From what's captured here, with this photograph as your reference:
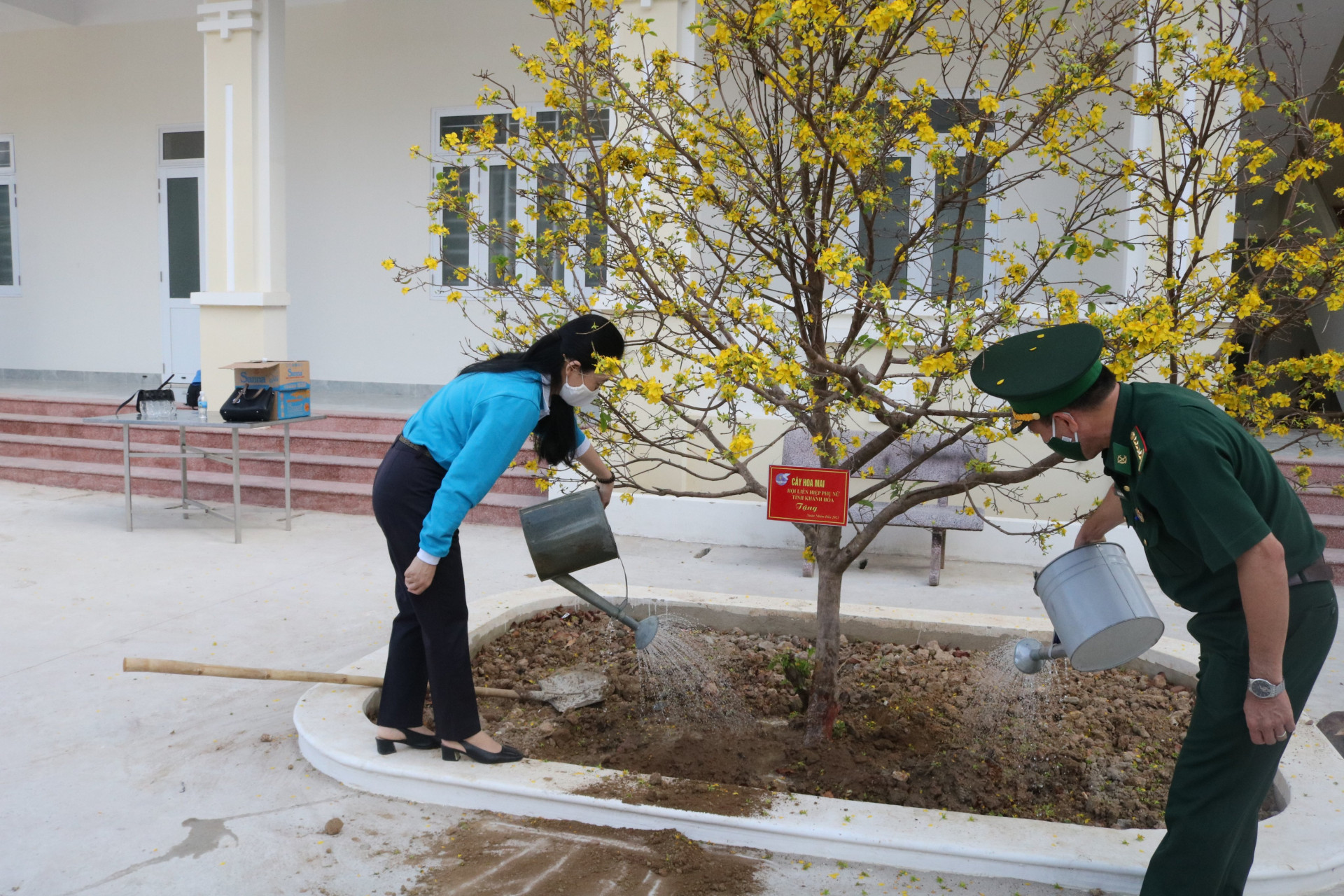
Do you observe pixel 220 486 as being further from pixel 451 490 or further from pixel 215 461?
pixel 451 490

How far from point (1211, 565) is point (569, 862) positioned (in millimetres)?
1788

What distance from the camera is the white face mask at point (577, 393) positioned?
10.8 feet

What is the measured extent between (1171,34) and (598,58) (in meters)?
1.82

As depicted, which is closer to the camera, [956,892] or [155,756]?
[956,892]

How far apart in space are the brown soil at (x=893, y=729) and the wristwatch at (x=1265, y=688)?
109cm

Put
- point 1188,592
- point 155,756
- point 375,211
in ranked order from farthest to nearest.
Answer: point 375,211
point 155,756
point 1188,592

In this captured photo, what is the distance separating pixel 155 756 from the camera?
363 centimetres

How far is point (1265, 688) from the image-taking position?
7.39ft

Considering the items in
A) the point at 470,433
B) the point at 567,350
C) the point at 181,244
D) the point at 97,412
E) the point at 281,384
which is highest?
the point at 181,244

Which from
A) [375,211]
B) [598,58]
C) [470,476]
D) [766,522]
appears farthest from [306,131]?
[470,476]

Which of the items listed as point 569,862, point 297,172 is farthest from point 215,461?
point 569,862

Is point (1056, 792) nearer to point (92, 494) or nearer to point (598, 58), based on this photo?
point (598, 58)

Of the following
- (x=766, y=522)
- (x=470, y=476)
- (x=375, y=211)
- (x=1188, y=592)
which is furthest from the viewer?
(x=375, y=211)

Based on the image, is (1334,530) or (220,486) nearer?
(1334,530)
